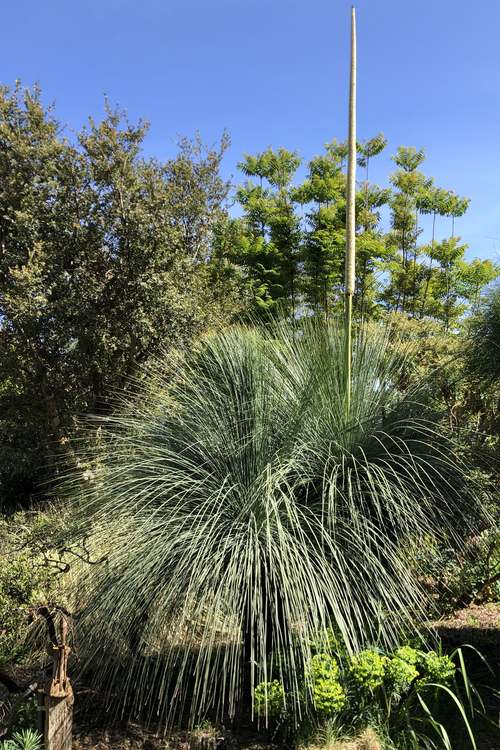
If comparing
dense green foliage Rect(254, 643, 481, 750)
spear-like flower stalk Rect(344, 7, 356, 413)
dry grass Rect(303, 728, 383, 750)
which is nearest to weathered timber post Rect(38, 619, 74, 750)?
dense green foliage Rect(254, 643, 481, 750)

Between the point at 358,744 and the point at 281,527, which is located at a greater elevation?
the point at 281,527

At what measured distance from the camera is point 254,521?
2.67 metres

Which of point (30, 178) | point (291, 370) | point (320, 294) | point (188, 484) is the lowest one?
point (188, 484)

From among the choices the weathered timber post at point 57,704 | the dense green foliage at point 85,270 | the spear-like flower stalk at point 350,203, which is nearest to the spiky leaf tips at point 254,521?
the spear-like flower stalk at point 350,203

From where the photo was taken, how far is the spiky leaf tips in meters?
2.48

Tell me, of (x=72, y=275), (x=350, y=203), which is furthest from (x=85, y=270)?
(x=350, y=203)

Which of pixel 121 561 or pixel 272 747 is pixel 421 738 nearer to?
pixel 272 747

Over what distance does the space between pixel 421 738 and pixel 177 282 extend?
21.7ft

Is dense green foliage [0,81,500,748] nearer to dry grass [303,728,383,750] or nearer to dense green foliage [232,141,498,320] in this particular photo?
dry grass [303,728,383,750]

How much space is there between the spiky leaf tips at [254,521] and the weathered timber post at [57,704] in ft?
1.49

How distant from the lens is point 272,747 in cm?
258

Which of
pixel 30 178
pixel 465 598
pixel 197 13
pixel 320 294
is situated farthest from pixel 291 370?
pixel 320 294

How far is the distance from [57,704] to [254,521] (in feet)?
3.48

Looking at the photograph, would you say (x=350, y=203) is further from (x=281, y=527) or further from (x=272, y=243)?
(x=272, y=243)
